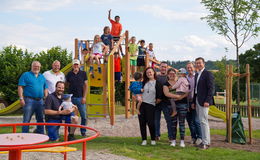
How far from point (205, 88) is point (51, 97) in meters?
3.53

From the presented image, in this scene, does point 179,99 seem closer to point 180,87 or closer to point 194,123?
point 180,87

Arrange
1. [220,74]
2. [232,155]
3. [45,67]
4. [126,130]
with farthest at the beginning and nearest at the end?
1. [220,74]
2. [45,67]
3. [126,130]
4. [232,155]

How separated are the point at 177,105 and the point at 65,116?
2642mm

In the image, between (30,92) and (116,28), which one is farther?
(116,28)

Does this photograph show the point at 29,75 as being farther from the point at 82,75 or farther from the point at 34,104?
the point at 82,75

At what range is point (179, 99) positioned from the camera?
25.1 feet

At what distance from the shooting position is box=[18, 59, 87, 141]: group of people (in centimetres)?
761

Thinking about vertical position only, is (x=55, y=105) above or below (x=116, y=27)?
below

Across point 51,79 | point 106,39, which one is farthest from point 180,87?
point 106,39

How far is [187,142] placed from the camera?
8.44 m

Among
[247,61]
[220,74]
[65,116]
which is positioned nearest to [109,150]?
[65,116]

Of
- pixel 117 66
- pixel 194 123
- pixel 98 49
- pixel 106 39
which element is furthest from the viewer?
pixel 117 66

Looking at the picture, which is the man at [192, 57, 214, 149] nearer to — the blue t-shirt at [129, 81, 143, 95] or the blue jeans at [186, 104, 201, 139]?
the blue jeans at [186, 104, 201, 139]

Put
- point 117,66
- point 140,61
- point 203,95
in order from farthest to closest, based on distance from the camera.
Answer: point 140,61
point 117,66
point 203,95
